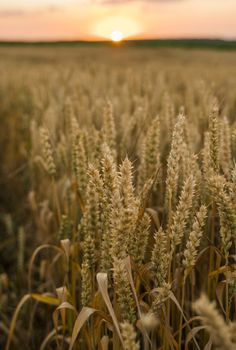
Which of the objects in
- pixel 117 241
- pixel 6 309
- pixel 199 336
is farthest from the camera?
pixel 6 309

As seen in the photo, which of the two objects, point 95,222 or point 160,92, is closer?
point 95,222

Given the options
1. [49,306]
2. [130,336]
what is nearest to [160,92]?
[49,306]

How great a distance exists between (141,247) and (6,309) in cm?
171

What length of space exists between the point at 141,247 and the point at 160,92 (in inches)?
91.1

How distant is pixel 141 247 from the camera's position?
43.8 inches

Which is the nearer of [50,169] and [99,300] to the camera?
[99,300]

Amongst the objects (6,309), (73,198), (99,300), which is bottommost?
(6,309)

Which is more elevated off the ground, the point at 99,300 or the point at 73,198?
the point at 73,198

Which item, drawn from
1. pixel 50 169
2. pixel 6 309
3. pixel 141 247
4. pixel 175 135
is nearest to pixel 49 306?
pixel 6 309

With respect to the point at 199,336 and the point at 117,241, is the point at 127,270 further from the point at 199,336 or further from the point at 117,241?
the point at 199,336

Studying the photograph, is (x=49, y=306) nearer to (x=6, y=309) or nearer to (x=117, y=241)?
(x=6, y=309)

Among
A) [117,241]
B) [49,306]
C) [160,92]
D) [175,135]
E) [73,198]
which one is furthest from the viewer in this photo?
[160,92]

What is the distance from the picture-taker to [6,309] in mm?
2598

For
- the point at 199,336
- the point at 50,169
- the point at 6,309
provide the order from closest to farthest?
the point at 199,336, the point at 50,169, the point at 6,309
